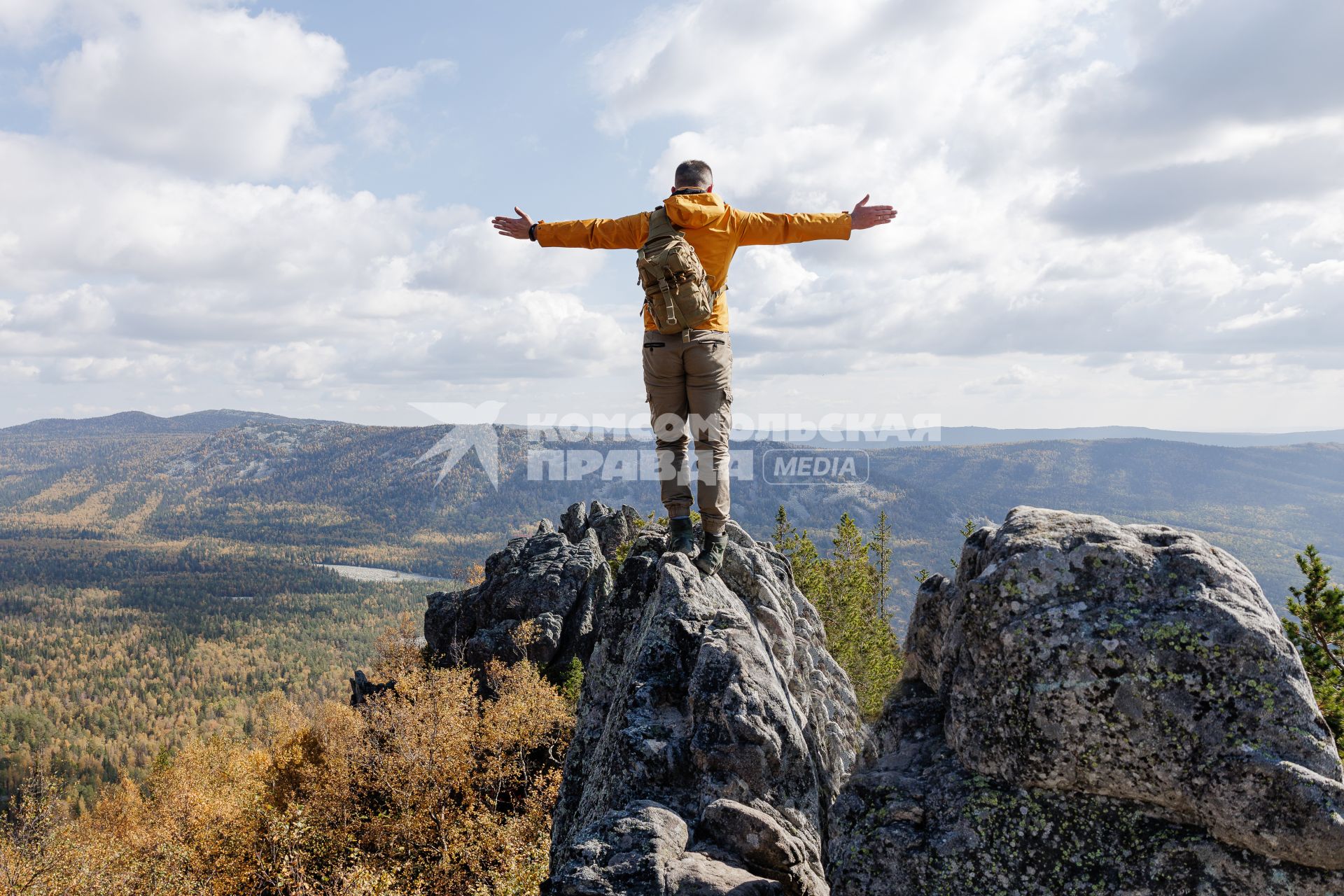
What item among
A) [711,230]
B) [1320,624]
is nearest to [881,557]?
[1320,624]

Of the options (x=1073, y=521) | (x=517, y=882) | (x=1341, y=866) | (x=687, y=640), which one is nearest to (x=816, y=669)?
(x=687, y=640)

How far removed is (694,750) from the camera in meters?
9.98

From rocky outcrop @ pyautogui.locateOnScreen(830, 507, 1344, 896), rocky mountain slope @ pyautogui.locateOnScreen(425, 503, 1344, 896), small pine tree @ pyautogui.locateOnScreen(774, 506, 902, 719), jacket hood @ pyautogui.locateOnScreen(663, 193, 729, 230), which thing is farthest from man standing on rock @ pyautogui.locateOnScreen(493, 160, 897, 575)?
small pine tree @ pyautogui.locateOnScreen(774, 506, 902, 719)

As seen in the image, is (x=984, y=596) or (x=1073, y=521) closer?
(x=984, y=596)

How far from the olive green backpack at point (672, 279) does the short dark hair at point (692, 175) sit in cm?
72

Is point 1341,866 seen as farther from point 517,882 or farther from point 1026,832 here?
point 517,882

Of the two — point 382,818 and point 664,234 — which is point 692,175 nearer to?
point 664,234

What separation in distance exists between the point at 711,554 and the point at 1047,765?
8389mm

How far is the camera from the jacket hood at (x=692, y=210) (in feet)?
37.3

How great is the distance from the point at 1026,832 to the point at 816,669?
1216cm

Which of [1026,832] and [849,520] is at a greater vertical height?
[1026,832]

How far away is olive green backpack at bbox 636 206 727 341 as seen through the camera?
36.2 ft

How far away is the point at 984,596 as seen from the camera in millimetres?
6711

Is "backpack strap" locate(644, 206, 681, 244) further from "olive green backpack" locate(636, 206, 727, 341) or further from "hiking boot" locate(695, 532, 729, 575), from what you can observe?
"hiking boot" locate(695, 532, 729, 575)
